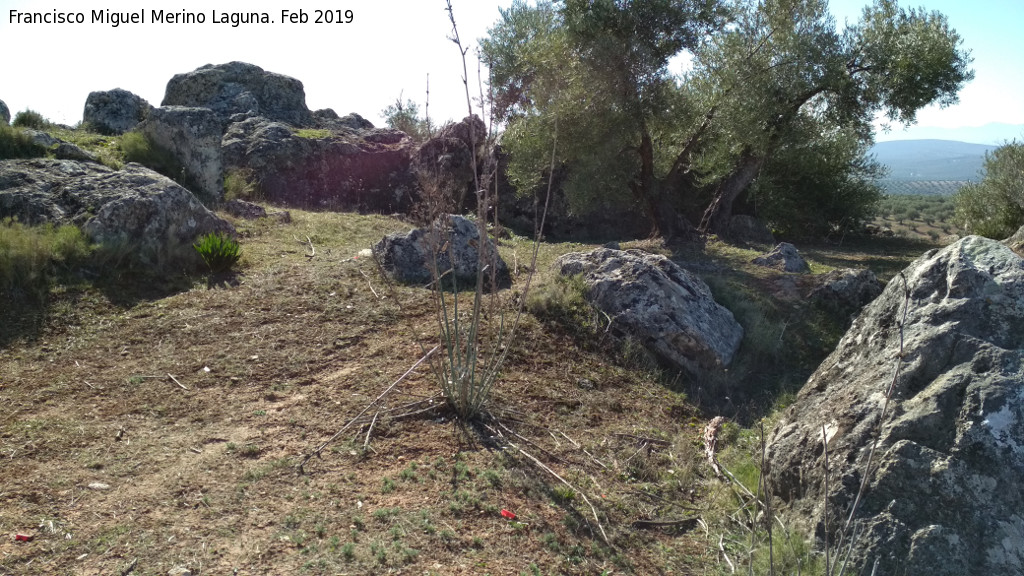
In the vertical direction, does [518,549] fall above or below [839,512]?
below

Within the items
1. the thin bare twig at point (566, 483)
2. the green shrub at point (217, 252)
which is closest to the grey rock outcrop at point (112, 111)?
the green shrub at point (217, 252)

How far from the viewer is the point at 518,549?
3279 mm

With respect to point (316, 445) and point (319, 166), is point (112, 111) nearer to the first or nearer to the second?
point (319, 166)

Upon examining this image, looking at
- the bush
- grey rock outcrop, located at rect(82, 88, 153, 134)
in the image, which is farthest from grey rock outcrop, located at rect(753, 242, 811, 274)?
grey rock outcrop, located at rect(82, 88, 153, 134)

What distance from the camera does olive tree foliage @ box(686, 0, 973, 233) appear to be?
38.6 feet

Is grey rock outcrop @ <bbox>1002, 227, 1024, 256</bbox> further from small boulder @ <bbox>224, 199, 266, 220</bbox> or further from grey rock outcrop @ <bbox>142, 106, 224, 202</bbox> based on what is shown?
grey rock outcrop @ <bbox>142, 106, 224, 202</bbox>

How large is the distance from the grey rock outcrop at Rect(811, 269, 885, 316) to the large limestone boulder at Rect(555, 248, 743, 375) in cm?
149

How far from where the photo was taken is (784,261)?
31.7 feet

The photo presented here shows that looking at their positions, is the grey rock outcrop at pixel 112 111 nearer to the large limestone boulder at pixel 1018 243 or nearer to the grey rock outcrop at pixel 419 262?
the grey rock outcrop at pixel 419 262

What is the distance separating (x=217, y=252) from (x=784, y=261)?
721 cm

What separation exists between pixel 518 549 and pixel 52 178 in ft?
22.7

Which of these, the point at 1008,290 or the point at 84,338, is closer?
the point at 1008,290

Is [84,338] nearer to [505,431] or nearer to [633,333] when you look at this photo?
[505,431]

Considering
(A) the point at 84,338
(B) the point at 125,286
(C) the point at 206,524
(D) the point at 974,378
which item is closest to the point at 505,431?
(C) the point at 206,524
